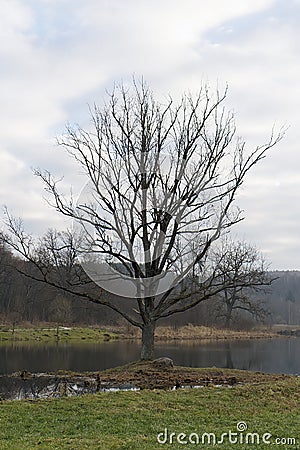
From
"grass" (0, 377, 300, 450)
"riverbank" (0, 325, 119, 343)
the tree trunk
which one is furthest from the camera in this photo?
"riverbank" (0, 325, 119, 343)

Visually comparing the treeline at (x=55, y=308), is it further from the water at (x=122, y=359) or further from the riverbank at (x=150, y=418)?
the riverbank at (x=150, y=418)

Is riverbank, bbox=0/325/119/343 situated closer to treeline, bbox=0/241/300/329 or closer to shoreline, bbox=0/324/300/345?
shoreline, bbox=0/324/300/345

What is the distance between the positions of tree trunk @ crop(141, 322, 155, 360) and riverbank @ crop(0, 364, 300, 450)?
5.15 meters

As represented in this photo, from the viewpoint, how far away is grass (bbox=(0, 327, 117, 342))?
3591 cm

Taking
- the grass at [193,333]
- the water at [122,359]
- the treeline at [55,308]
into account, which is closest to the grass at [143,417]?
the water at [122,359]

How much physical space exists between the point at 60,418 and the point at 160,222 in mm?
9439

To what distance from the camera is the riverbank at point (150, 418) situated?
716 cm

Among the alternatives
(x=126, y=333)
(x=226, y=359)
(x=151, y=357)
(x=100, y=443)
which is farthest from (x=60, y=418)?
(x=126, y=333)

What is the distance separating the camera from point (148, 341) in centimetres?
1714

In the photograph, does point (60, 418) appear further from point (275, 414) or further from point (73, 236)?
point (73, 236)

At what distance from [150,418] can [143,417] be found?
122mm

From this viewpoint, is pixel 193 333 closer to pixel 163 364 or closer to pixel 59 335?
pixel 59 335

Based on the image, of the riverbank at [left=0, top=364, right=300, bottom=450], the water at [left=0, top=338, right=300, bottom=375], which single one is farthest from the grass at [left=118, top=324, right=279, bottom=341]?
the riverbank at [left=0, top=364, right=300, bottom=450]

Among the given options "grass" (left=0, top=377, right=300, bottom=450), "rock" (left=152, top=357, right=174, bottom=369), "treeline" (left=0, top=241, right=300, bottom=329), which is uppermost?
"treeline" (left=0, top=241, right=300, bottom=329)
